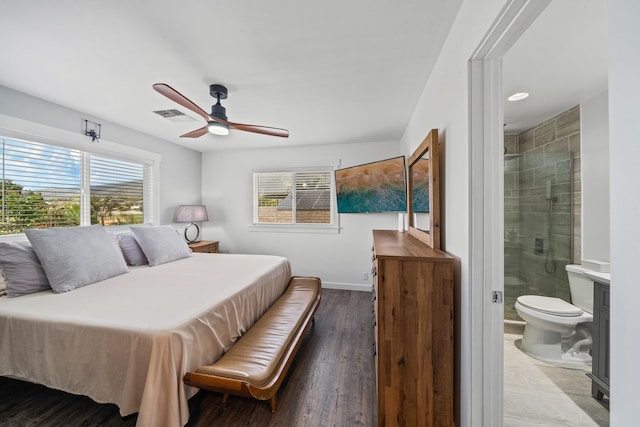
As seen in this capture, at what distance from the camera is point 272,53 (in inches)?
68.5

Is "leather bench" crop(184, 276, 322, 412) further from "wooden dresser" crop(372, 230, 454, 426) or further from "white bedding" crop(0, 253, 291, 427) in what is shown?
"wooden dresser" crop(372, 230, 454, 426)

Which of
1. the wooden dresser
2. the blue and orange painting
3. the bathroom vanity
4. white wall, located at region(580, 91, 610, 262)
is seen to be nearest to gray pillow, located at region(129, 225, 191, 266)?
the blue and orange painting

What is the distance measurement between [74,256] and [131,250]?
75 cm

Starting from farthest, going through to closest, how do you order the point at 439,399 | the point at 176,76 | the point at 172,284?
1. the point at 172,284
2. the point at 176,76
3. the point at 439,399

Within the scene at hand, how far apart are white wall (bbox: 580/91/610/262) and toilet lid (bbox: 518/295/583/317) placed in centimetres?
47

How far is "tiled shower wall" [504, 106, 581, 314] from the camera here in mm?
2438

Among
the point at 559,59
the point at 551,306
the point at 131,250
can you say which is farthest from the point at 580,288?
the point at 131,250

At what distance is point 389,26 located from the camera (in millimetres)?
1491

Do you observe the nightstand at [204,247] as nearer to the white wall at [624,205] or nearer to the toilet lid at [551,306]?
the toilet lid at [551,306]

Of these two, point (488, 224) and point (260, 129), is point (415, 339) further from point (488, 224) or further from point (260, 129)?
point (260, 129)

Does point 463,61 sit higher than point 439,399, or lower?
higher

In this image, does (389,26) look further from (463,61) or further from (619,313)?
(619,313)

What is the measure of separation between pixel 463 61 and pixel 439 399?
1.76 m

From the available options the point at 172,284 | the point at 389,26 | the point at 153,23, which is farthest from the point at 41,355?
the point at 389,26
